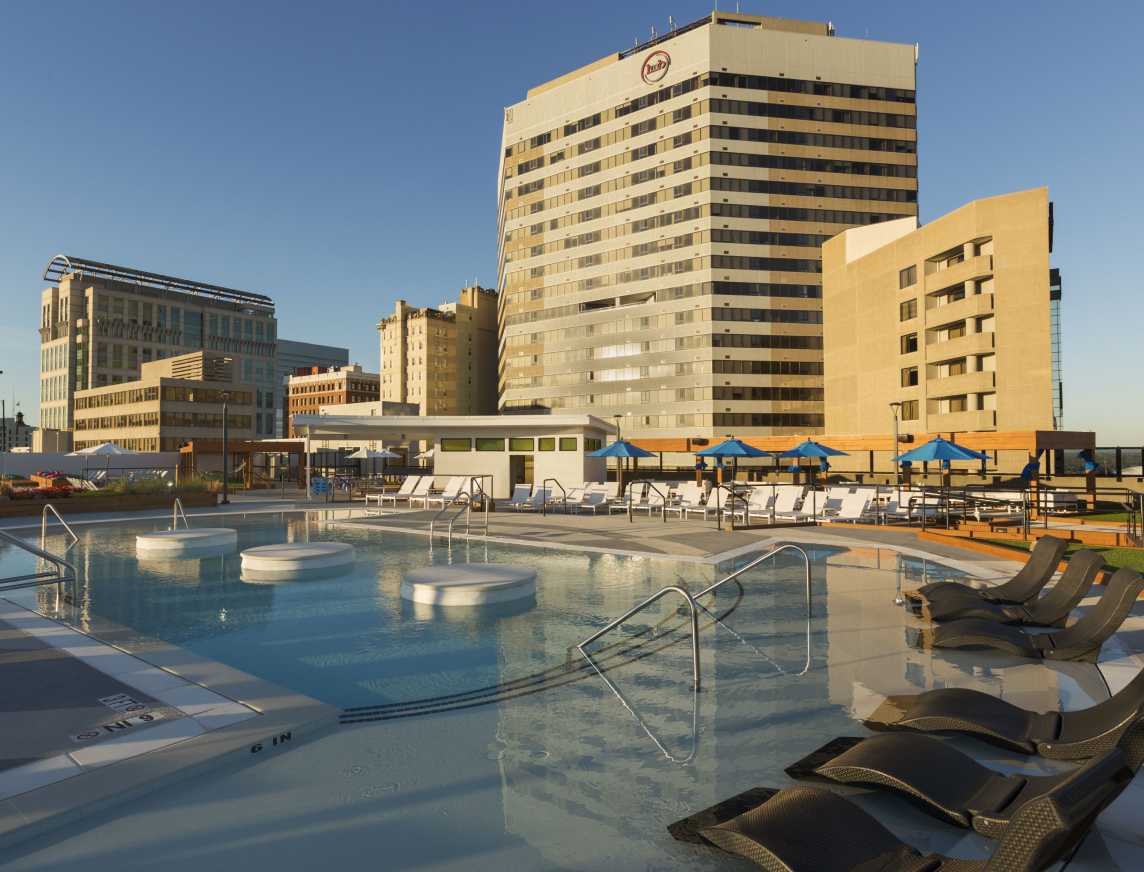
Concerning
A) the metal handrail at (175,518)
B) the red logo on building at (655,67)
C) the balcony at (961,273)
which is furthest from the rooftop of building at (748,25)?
the metal handrail at (175,518)

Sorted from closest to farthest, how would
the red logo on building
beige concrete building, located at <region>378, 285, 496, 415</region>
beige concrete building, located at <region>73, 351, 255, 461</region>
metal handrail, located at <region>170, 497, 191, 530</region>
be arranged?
metal handrail, located at <region>170, 497, 191, 530</region>, the red logo on building, beige concrete building, located at <region>73, 351, 255, 461</region>, beige concrete building, located at <region>378, 285, 496, 415</region>

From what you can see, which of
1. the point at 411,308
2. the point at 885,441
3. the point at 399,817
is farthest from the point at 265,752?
the point at 411,308

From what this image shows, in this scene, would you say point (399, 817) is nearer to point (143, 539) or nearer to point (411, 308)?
point (143, 539)

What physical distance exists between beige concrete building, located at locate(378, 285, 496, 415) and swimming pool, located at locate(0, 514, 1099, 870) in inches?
4426

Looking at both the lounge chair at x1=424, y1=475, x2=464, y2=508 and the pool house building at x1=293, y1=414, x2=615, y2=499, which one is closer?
the lounge chair at x1=424, y1=475, x2=464, y2=508

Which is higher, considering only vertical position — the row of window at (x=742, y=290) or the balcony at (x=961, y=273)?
the row of window at (x=742, y=290)

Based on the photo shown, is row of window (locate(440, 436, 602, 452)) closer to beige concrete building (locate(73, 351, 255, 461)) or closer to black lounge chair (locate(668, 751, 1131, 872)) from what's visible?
black lounge chair (locate(668, 751, 1131, 872))

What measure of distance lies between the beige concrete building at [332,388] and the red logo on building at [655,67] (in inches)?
3876

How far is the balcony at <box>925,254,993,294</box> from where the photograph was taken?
4384cm

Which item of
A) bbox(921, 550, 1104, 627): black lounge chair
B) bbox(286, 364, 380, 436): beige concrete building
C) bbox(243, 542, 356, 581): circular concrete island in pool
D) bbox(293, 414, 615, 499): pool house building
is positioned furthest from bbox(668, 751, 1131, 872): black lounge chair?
bbox(286, 364, 380, 436): beige concrete building

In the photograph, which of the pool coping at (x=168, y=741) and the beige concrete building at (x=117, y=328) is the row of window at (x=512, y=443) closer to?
the pool coping at (x=168, y=741)

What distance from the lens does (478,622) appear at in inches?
352

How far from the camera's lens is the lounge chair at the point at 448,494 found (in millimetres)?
26000

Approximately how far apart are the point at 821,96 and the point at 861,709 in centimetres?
7858
